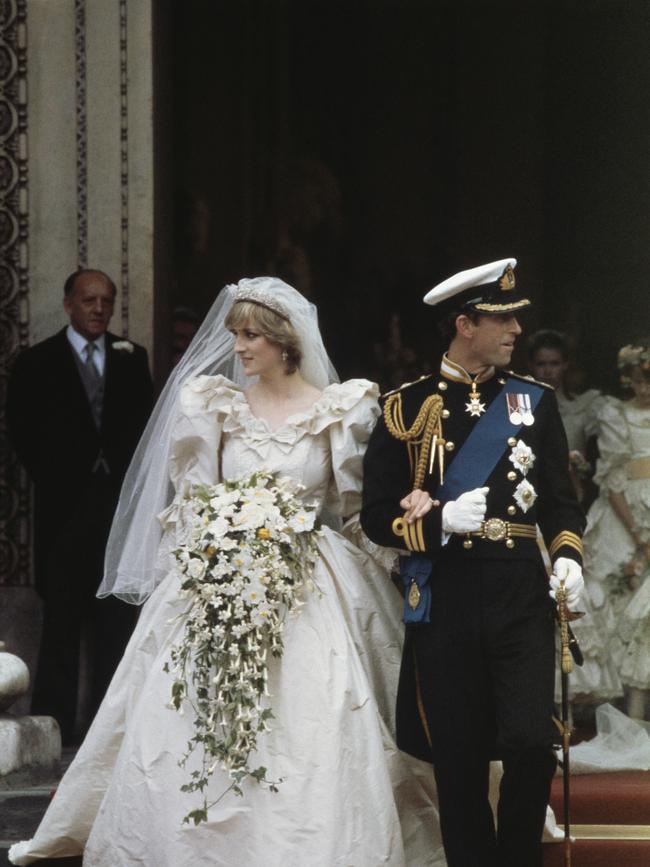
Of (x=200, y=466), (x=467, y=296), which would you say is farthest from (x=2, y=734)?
(x=467, y=296)

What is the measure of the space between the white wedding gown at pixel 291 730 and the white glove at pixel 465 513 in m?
0.64

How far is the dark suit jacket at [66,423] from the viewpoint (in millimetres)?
7945

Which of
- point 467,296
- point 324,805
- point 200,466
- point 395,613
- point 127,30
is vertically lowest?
point 324,805

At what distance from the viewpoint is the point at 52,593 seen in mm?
7895

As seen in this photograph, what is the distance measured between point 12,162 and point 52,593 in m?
1.92

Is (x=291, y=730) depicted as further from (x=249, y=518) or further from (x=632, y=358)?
(x=632, y=358)

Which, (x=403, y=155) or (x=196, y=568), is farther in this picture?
(x=403, y=155)

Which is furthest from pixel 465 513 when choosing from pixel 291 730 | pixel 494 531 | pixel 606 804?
pixel 606 804

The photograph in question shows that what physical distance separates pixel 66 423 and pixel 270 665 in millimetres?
2295

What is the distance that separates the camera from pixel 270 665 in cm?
601

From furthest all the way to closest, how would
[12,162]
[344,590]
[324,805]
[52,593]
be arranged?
[12,162] → [52,593] → [344,590] → [324,805]

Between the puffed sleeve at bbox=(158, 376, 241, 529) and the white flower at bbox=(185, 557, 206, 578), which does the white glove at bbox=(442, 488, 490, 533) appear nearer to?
the white flower at bbox=(185, 557, 206, 578)

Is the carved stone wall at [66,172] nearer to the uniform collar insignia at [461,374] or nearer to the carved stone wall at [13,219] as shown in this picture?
the carved stone wall at [13,219]

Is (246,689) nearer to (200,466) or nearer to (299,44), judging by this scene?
(200,466)
